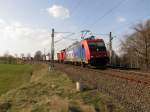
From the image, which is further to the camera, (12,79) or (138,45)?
(138,45)

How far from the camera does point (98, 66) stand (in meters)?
30.4

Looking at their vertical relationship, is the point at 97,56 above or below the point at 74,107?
above

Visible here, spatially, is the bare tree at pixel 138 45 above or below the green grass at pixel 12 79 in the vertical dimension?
above

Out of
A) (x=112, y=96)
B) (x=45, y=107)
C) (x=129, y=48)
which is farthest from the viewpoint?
(x=129, y=48)

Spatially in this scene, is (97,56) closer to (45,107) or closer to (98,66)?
(98,66)

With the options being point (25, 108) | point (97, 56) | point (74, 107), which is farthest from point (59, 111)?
point (97, 56)

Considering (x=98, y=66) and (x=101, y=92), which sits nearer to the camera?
(x=101, y=92)

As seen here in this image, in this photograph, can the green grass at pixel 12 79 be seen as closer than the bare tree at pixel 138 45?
Yes

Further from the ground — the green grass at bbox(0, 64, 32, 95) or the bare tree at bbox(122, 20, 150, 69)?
the bare tree at bbox(122, 20, 150, 69)

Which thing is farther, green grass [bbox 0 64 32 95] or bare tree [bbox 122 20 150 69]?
bare tree [bbox 122 20 150 69]

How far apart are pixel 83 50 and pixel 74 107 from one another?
2128 centimetres

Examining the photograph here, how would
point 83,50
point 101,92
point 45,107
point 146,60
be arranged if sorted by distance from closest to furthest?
point 45,107
point 101,92
point 83,50
point 146,60

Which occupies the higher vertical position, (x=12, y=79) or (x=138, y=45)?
(x=138, y=45)

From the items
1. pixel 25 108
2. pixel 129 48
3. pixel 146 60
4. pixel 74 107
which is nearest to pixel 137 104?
pixel 74 107
